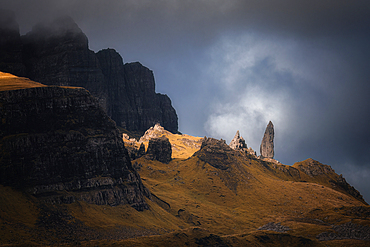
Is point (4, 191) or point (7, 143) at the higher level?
point (7, 143)

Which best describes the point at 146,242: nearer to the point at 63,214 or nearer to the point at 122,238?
the point at 122,238

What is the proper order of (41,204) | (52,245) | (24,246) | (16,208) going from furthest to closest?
(41,204)
(16,208)
(52,245)
(24,246)

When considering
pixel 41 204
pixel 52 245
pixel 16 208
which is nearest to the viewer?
pixel 52 245

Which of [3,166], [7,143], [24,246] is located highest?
[7,143]

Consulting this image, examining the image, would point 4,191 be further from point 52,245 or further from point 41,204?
point 52,245

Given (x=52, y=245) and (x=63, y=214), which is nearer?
(x=52, y=245)

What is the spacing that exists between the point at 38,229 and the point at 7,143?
57472 millimetres

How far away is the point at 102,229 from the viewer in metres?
199

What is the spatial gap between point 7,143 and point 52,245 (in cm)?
7064

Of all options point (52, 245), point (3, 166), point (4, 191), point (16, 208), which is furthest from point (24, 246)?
point (3, 166)

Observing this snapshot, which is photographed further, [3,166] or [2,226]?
[3,166]

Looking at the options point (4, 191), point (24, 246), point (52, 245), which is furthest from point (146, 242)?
point (4, 191)

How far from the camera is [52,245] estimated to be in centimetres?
16512

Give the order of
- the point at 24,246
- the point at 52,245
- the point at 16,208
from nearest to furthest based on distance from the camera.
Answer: the point at 24,246 → the point at 52,245 → the point at 16,208
